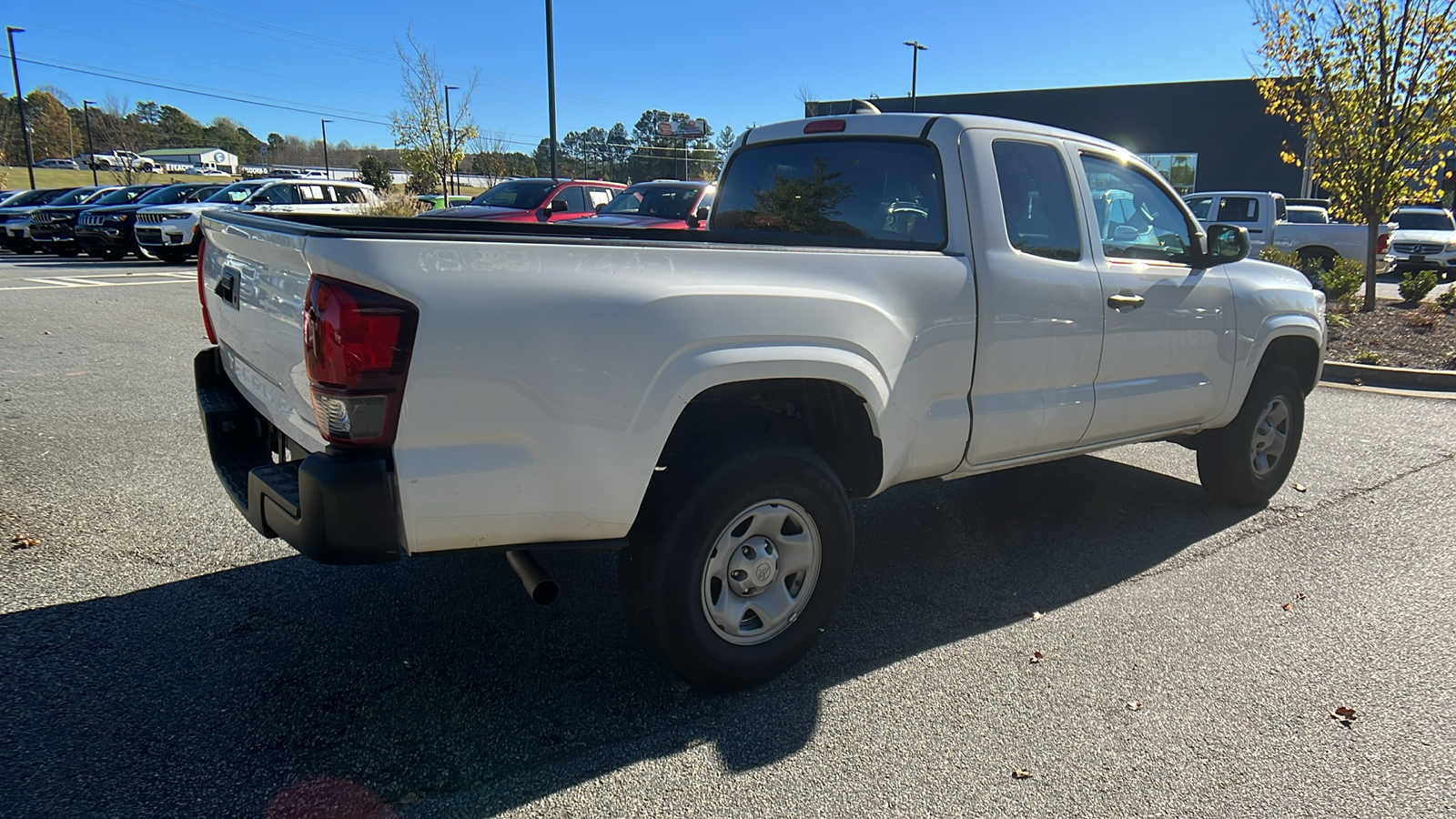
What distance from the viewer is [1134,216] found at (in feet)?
14.5

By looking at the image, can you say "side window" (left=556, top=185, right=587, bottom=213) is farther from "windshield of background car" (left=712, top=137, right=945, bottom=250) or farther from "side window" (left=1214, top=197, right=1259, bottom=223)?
"windshield of background car" (left=712, top=137, right=945, bottom=250)

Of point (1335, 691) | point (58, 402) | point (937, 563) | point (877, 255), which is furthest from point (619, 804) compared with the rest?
point (58, 402)

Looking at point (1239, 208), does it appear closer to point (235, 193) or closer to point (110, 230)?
point (235, 193)

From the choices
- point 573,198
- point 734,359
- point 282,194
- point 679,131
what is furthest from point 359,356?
point 679,131

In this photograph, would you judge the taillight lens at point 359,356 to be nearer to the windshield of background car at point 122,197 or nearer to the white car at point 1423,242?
the white car at point 1423,242

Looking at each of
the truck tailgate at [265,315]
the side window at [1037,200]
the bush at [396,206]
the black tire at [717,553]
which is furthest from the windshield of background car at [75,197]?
the black tire at [717,553]

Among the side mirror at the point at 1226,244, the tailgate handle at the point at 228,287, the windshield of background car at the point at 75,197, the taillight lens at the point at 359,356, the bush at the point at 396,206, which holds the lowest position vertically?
the taillight lens at the point at 359,356

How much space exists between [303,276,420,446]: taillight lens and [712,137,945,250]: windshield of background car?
2021 mm

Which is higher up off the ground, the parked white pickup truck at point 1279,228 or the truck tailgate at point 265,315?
the parked white pickup truck at point 1279,228

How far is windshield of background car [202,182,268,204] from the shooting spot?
2022 centimetres

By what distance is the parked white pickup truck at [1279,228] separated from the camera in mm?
16578

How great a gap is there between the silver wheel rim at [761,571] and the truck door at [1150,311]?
1710 mm

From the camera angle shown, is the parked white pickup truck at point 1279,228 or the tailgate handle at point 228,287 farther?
the parked white pickup truck at point 1279,228

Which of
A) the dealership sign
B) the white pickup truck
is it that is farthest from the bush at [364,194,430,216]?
Answer: the dealership sign
